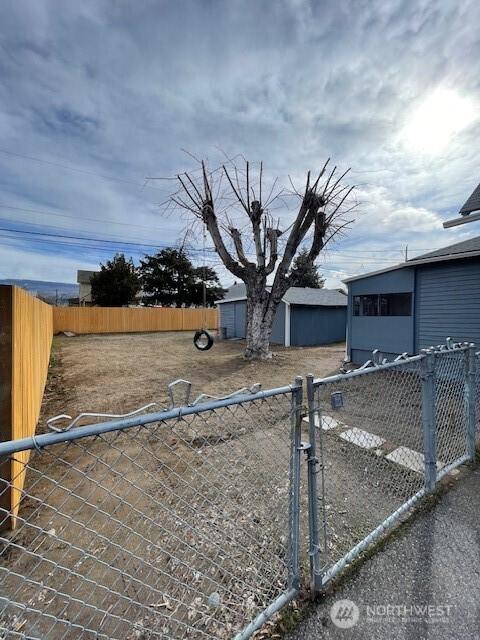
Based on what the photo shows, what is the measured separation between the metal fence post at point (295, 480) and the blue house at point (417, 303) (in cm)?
645

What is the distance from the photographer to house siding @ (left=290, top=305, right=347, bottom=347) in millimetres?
14031

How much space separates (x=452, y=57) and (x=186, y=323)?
65.3 feet

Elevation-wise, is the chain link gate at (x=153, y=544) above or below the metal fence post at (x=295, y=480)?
below

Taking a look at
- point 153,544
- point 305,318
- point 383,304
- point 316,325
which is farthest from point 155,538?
point 316,325

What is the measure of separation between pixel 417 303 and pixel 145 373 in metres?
6.94

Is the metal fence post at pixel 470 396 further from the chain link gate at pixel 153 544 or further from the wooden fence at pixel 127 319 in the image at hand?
the wooden fence at pixel 127 319

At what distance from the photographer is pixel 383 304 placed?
27.6 feet

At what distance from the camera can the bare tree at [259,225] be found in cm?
911

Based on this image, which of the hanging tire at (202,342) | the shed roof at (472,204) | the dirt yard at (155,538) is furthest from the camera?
the hanging tire at (202,342)

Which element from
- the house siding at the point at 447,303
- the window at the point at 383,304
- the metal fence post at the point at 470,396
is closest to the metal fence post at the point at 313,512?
the metal fence post at the point at 470,396

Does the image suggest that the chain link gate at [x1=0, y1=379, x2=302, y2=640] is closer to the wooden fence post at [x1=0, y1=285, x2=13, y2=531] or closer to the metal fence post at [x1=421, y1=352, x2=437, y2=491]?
the wooden fence post at [x1=0, y1=285, x2=13, y2=531]

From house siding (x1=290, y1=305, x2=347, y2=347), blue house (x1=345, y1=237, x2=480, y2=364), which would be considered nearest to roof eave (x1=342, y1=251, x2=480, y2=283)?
blue house (x1=345, y1=237, x2=480, y2=364)

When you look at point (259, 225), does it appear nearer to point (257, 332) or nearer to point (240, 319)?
point (257, 332)

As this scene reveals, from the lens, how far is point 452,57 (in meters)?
4.39
